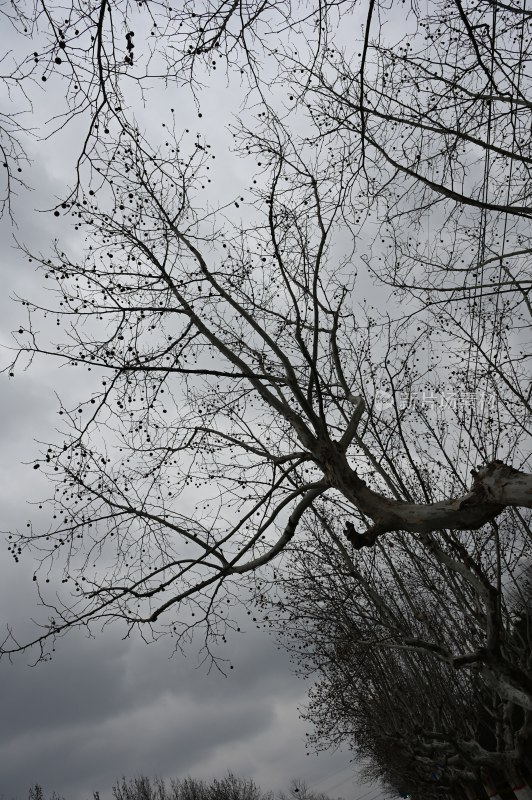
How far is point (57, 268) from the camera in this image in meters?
4.67

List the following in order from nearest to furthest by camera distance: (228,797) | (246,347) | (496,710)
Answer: (246,347) → (496,710) → (228,797)

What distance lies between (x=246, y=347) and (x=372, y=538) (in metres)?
3.05

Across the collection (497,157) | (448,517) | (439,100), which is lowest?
(448,517)

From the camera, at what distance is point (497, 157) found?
4.85 meters

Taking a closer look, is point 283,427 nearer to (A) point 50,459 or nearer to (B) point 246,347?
(B) point 246,347

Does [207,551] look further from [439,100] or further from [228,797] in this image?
[228,797]

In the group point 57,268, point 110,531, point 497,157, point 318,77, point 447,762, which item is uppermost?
point 318,77

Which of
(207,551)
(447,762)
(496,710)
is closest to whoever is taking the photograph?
(207,551)

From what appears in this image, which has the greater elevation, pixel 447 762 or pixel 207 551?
pixel 207 551

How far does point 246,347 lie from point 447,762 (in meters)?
9.24

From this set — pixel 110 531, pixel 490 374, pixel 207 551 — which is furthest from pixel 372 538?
pixel 490 374

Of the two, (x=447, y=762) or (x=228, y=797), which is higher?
(x=228, y=797)

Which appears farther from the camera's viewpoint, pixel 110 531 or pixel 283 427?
pixel 283 427

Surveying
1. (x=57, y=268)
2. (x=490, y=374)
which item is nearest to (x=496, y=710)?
(x=490, y=374)
